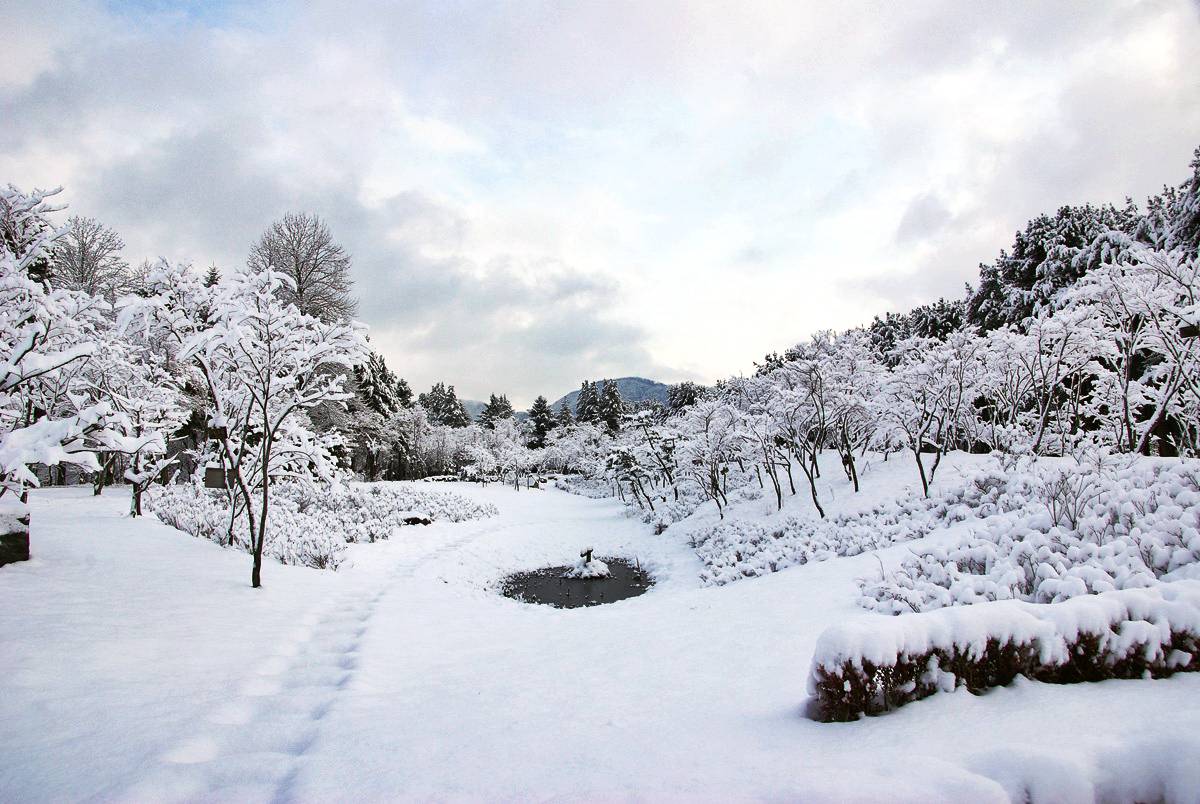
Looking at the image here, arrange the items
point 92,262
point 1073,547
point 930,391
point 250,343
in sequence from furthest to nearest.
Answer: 1. point 92,262
2. point 930,391
3. point 250,343
4. point 1073,547

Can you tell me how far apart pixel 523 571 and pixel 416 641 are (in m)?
8.42

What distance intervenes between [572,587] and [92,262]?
2546cm

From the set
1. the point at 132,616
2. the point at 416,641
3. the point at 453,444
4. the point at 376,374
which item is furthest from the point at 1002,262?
Result: the point at 453,444

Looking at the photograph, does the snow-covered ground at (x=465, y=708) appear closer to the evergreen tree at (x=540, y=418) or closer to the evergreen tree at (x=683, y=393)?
the evergreen tree at (x=683, y=393)

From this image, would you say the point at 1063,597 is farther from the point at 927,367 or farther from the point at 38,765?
the point at 927,367

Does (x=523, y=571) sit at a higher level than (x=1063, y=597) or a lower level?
lower

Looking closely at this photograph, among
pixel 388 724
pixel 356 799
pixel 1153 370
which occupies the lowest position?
pixel 388 724

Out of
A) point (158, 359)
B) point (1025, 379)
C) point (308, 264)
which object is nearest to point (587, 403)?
point (308, 264)

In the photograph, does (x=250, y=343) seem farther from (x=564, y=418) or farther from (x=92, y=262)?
(x=564, y=418)

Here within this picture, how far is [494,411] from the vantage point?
208ft

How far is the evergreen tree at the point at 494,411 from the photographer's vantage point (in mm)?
59594

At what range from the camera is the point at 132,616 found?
5.20m

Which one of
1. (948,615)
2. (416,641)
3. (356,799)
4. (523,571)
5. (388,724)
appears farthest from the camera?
(523,571)

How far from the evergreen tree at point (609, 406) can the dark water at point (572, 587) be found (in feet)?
123
